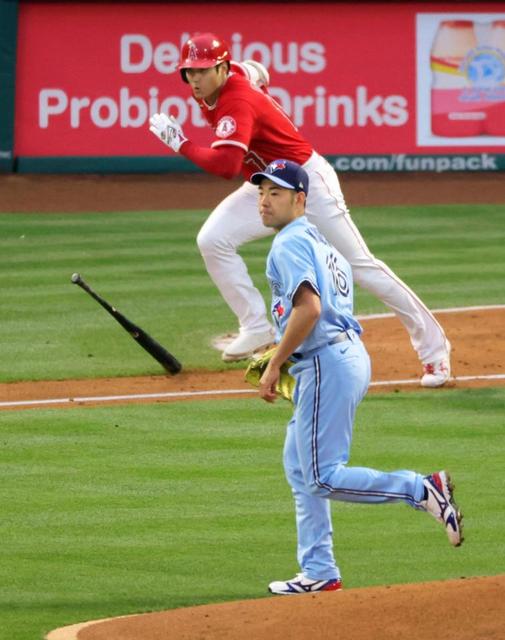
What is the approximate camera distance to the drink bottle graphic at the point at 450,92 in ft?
69.8

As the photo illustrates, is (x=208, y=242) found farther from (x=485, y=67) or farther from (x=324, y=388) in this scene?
(x=485, y=67)

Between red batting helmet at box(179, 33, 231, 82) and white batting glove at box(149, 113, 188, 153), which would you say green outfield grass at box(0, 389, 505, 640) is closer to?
white batting glove at box(149, 113, 188, 153)

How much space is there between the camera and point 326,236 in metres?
10.8

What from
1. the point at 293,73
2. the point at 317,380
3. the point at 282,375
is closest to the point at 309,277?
the point at 317,380

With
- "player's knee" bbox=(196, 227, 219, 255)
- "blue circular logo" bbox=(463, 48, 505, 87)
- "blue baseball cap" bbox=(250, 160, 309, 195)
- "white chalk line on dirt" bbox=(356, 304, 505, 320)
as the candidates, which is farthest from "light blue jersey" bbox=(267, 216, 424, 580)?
"blue circular logo" bbox=(463, 48, 505, 87)

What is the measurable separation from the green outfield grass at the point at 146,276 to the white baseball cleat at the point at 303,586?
5.23 meters

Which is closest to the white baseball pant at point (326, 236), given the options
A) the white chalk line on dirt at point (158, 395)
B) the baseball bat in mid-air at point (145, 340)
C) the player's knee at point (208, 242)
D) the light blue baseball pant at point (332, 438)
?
the player's knee at point (208, 242)

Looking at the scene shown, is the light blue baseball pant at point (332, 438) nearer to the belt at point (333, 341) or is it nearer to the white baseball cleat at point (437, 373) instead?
the belt at point (333, 341)

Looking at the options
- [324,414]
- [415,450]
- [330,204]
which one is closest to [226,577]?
[324,414]

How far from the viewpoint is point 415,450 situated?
368 inches

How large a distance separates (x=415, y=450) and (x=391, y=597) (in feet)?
10.5

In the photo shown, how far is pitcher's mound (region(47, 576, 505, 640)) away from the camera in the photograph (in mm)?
5805

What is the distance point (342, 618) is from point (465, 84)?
1610 cm

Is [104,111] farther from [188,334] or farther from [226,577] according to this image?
[226,577]
